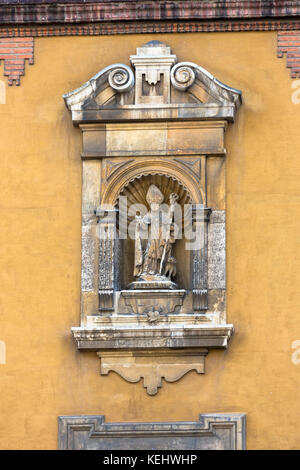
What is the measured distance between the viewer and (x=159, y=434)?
15938mm

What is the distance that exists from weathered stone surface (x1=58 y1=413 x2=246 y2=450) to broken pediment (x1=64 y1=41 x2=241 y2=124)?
280cm

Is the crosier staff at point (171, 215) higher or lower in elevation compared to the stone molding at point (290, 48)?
lower

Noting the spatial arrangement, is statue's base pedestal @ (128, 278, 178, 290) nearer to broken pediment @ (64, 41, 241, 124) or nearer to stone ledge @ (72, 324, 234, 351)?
stone ledge @ (72, 324, 234, 351)

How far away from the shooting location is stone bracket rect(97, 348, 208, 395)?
1603 cm

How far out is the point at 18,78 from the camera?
660 inches

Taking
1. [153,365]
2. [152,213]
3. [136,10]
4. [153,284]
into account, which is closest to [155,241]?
[152,213]

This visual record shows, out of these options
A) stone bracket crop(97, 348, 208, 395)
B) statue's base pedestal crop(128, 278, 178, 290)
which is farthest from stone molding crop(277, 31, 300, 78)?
stone bracket crop(97, 348, 208, 395)

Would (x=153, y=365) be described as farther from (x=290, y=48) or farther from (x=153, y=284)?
(x=290, y=48)

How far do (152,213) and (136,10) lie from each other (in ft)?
6.37

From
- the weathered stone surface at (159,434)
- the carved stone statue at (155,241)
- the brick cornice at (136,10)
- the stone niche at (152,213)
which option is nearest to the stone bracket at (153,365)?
the stone niche at (152,213)

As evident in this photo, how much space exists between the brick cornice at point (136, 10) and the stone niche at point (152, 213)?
1.20ft

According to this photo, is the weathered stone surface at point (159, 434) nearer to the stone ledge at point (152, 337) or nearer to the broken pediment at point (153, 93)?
the stone ledge at point (152, 337)

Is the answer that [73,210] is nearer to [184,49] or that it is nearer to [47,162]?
[47,162]

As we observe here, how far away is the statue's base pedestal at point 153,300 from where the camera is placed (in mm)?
16125
